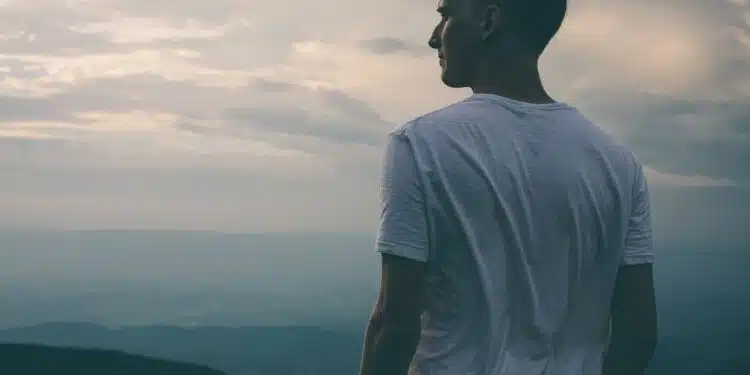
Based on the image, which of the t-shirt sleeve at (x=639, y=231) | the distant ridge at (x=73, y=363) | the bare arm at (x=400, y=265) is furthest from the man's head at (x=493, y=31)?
the distant ridge at (x=73, y=363)

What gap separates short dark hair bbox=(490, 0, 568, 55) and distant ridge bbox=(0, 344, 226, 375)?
30.7ft

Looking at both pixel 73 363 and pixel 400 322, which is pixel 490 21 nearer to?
pixel 400 322

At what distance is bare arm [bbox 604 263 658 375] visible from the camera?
8.59ft

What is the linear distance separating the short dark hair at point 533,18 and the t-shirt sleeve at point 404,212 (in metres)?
0.46

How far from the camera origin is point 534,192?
2375 mm

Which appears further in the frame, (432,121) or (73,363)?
(73,363)

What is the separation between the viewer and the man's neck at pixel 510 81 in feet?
8.09

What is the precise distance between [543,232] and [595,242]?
0.20m

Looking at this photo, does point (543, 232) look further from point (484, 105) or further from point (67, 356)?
point (67, 356)

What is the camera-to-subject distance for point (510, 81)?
2467 mm

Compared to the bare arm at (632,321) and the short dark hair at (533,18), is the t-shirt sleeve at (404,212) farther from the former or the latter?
the bare arm at (632,321)

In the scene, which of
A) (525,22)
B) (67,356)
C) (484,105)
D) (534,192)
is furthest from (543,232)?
(67,356)

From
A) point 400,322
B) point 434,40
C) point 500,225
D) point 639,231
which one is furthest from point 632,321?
point 434,40

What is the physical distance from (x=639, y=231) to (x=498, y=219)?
0.53 metres
